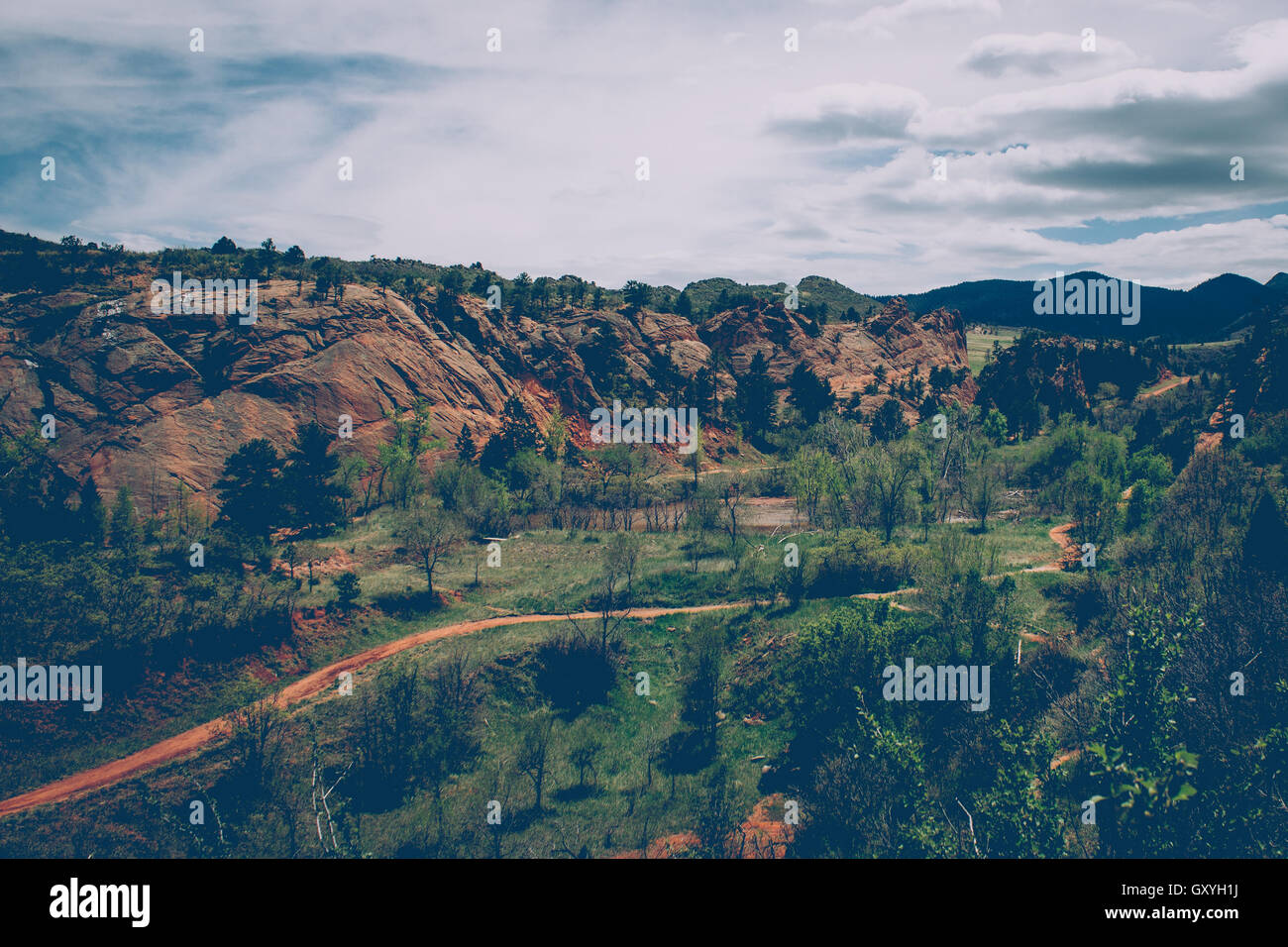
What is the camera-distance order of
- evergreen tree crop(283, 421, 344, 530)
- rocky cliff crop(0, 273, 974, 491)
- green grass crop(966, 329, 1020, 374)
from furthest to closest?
1. green grass crop(966, 329, 1020, 374)
2. rocky cliff crop(0, 273, 974, 491)
3. evergreen tree crop(283, 421, 344, 530)

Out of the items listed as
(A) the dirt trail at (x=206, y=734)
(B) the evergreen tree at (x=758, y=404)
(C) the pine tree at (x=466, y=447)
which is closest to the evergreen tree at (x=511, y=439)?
(C) the pine tree at (x=466, y=447)

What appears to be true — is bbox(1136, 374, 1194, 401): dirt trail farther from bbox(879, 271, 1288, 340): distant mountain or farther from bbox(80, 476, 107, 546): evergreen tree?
bbox(80, 476, 107, 546): evergreen tree

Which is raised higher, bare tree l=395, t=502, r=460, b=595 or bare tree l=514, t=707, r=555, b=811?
bare tree l=395, t=502, r=460, b=595

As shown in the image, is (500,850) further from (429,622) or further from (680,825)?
(429,622)

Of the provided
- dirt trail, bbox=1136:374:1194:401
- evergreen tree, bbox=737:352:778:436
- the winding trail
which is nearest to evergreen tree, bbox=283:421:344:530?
the winding trail

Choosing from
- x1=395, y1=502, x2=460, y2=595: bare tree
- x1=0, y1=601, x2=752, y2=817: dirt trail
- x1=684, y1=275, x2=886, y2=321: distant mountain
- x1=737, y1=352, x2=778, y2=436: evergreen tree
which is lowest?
x1=0, y1=601, x2=752, y2=817: dirt trail

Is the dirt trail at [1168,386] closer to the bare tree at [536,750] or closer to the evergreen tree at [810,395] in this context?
the evergreen tree at [810,395]

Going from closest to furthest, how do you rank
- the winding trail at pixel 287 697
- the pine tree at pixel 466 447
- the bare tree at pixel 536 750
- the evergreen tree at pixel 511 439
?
the winding trail at pixel 287 697 < the bare tree at pixel 536 750 < the pine tree at pixel 466 447 < the evergreen tree at pixel 511 439

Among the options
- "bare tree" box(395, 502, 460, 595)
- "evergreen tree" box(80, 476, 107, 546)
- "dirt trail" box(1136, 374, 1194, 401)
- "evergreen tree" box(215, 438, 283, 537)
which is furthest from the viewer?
"dirt trail" box(1136, 374, 1194, 401)

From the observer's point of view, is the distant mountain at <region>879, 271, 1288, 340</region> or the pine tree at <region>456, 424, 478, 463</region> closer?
the pine tree at <region>456, 424, 478, 463</region>
